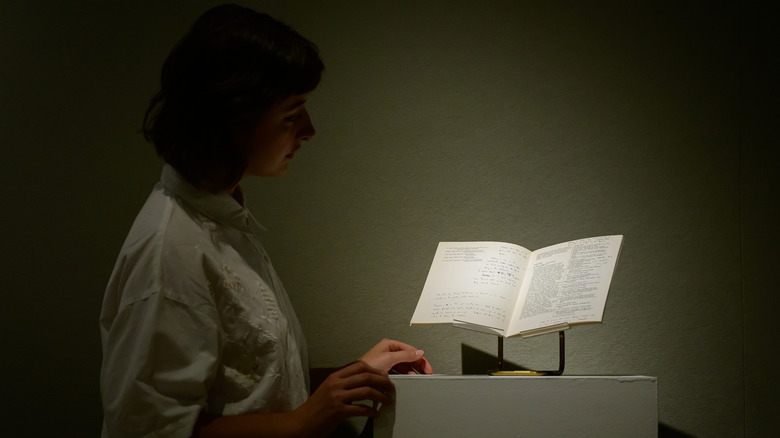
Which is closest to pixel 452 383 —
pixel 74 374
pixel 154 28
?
pixel 74 374

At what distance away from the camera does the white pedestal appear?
3.76ft

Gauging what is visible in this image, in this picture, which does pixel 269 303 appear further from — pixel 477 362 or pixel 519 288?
pixel 477 362

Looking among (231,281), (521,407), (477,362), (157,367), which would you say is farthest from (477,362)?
(157,367)

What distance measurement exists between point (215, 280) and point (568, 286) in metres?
0.63

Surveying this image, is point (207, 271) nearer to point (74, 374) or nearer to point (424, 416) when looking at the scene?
point (424, 416)

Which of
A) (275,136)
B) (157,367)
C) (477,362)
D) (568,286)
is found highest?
(275,136)

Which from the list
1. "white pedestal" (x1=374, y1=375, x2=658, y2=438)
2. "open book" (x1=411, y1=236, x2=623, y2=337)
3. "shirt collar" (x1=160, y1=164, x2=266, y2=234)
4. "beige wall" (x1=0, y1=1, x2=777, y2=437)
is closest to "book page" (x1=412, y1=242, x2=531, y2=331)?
"open book" (x1=411, y1=236, x2=623, y2=337)

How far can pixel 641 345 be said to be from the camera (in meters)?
1.57

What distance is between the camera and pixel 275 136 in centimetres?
115

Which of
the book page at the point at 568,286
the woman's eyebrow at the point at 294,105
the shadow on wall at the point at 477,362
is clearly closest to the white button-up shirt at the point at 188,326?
the woman's eyebrow at the point at 294,105

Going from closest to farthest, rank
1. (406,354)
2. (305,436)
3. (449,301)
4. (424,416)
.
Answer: (305,436)
(424,416)
(449,301)
(406,354)

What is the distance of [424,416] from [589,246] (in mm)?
455

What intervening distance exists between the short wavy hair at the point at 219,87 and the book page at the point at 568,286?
1.93ft

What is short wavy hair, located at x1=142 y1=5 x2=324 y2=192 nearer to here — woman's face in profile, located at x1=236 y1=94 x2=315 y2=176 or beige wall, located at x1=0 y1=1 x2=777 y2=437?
woman's face in profile, located at x1=236 y1=94 x2=315 y2=176
